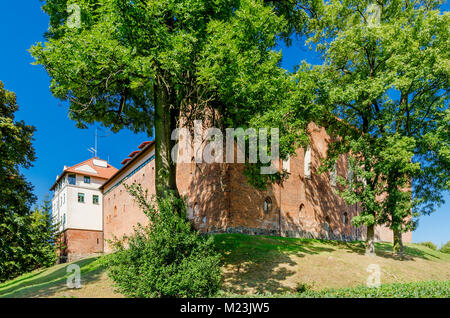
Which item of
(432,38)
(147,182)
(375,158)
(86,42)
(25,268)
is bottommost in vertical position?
(25,268)

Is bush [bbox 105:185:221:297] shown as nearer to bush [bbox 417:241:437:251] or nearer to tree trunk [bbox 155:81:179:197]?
tree trunk [bbox 155:81:179:197]

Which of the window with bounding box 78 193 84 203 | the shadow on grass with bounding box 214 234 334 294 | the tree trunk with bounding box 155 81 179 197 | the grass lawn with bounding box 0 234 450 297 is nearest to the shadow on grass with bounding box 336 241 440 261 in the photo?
the grass lawn with bounding box 0 234 450 297

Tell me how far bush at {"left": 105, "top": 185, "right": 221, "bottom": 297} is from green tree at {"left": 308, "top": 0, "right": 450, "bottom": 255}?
1090 centimetres

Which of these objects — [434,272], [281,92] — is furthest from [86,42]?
[434,272]

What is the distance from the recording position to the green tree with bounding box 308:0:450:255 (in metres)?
14.7

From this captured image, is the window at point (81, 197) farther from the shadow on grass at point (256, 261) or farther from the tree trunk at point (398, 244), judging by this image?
the tree trunk at point (398, 244)

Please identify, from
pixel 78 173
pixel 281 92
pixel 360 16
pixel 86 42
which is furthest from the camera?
pixel 78 173

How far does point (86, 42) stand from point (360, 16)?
16.0 m

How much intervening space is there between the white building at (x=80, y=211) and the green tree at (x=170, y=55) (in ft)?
98.1

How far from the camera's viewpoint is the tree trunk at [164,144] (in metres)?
10.8

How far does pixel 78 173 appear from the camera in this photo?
3909cm

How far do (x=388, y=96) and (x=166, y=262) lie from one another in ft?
49.0

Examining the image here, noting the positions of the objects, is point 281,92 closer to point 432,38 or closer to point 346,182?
point 346,182

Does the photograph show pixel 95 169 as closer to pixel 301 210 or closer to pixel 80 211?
pixel 80 211
